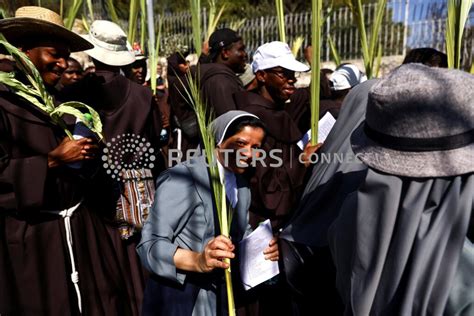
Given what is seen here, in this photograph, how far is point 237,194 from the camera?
1.98m

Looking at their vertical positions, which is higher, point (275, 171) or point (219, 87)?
point (219, 87)

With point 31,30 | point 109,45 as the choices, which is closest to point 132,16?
point 109,45

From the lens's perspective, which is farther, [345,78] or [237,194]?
[345,78]

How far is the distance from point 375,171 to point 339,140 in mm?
610

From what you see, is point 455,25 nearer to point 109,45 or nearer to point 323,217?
point 323,217

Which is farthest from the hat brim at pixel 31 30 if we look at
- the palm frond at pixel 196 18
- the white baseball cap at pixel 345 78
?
the white baseball cap at pixel 345 78

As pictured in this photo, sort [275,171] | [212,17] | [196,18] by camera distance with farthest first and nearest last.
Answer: [212,17] < [196,18] < [275,171]

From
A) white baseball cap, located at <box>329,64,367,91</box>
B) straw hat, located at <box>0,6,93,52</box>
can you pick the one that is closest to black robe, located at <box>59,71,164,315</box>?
straw hat, located at <box>0,6,93,52</box>

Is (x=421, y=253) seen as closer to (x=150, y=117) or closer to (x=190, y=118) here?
(x=150, y=117)

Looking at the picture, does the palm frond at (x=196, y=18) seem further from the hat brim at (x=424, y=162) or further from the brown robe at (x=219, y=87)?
the hat brim at (x=424, y=162)

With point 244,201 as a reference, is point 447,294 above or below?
above

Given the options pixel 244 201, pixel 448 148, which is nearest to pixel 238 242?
pixel 244 201

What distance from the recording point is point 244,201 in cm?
200

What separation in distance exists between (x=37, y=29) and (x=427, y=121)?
2017 millimetres
